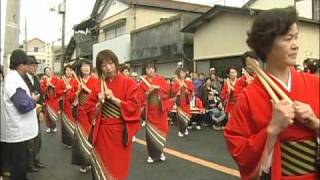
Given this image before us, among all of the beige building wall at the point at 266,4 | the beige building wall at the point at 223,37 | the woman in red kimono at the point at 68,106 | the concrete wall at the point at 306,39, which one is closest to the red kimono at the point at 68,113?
the woman in red kimono at the point at 68,106

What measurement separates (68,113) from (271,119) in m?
8.84

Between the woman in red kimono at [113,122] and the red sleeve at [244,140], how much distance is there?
3.14 meters

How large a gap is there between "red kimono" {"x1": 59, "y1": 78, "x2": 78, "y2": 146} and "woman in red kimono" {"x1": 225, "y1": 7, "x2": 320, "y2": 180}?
795 cm

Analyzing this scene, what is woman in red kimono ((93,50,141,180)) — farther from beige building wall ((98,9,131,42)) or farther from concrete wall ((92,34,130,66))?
beige building wall ((98,9,131,42))

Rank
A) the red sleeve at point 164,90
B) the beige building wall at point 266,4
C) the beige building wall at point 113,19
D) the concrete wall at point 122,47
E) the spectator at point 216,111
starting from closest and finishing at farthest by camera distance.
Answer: the red sleeve at point 164,90
the spectator at point 216,111
the beige building wall at point 266,4
the concrete wall at point 122,47
the beige building wall at point 113,19

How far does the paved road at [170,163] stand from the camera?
25.9ft

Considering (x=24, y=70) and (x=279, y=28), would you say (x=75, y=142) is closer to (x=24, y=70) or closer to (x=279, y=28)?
(x=24, y=70)

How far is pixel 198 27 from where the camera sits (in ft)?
64.5

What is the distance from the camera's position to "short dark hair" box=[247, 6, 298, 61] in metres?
2.59

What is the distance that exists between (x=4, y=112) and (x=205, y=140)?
6.85 meters

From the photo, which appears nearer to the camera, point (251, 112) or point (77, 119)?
point (251, 112)

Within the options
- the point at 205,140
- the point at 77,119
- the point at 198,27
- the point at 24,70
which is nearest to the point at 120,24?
the point at 198,27

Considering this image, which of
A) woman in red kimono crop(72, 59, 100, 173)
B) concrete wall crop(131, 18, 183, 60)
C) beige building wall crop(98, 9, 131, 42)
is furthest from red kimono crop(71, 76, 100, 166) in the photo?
beige building wall crop(98, 9, 131, 42)

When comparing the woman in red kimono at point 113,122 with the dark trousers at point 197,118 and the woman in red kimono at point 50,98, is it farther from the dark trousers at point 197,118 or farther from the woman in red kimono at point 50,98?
the dark trousers at point 197,118
